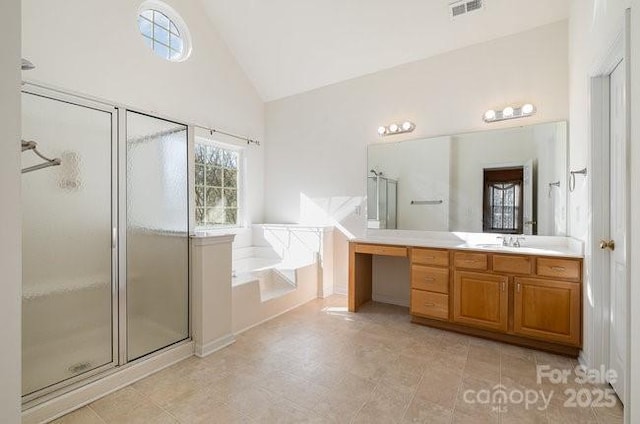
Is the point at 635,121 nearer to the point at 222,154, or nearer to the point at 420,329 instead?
the point at 420,329

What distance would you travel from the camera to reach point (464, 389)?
2000 mm

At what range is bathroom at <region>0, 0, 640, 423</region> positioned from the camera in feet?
5.74

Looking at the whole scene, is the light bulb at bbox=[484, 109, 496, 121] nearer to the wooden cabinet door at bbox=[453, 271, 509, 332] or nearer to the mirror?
the mirror

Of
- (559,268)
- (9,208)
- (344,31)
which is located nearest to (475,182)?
(559,268)

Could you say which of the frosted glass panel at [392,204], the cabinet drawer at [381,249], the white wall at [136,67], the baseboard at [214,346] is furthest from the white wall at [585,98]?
the white wall at [136,67]

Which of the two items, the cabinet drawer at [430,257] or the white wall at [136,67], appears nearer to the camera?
the white wall at [136,67]

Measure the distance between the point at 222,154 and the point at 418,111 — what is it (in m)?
2.82

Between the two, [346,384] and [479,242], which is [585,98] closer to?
[479,242]

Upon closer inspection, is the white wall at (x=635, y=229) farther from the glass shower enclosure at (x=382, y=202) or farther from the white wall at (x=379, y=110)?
the glass shower enclosure at (x=382, y=202)

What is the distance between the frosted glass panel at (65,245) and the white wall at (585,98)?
3.15m

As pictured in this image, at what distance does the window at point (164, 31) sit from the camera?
346 cm

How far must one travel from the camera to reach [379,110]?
3.92m

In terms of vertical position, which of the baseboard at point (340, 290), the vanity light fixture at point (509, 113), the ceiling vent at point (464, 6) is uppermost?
the ceiling vent at point (464, 6)

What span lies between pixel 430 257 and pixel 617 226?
1.39 m
